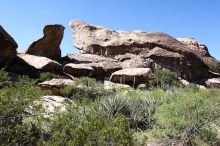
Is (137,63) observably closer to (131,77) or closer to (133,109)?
(131,77)

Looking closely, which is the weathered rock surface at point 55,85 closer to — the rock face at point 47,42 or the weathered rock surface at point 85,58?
the rock face at point 47,42

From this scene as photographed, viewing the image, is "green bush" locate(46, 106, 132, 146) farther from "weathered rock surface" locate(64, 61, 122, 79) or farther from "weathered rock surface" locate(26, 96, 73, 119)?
"weathered rock surface" locate(64, 61, 122, 79)

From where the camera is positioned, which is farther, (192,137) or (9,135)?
(192,137)

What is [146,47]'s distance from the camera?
37.4 m

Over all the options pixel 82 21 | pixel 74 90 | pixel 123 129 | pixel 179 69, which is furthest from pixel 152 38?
pixel 123 129

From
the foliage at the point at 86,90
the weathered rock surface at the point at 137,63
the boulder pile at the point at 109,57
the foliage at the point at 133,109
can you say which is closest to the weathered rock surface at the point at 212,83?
the boulder pile at the point at 109,57

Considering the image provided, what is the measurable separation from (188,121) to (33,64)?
17.5 m

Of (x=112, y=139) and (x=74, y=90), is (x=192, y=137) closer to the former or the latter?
(x=112, y=139)

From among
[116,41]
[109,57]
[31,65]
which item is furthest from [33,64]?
[116,41]

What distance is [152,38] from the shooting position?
3844cm

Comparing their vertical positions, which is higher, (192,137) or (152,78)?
(192,137)

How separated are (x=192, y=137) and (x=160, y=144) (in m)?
1.04

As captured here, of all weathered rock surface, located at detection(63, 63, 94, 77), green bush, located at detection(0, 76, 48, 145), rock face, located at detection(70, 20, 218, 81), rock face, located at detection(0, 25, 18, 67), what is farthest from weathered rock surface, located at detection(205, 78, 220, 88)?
green bush, located at detection(0, 76, 48, 145)

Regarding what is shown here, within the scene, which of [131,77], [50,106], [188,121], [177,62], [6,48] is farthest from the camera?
[177,62]
